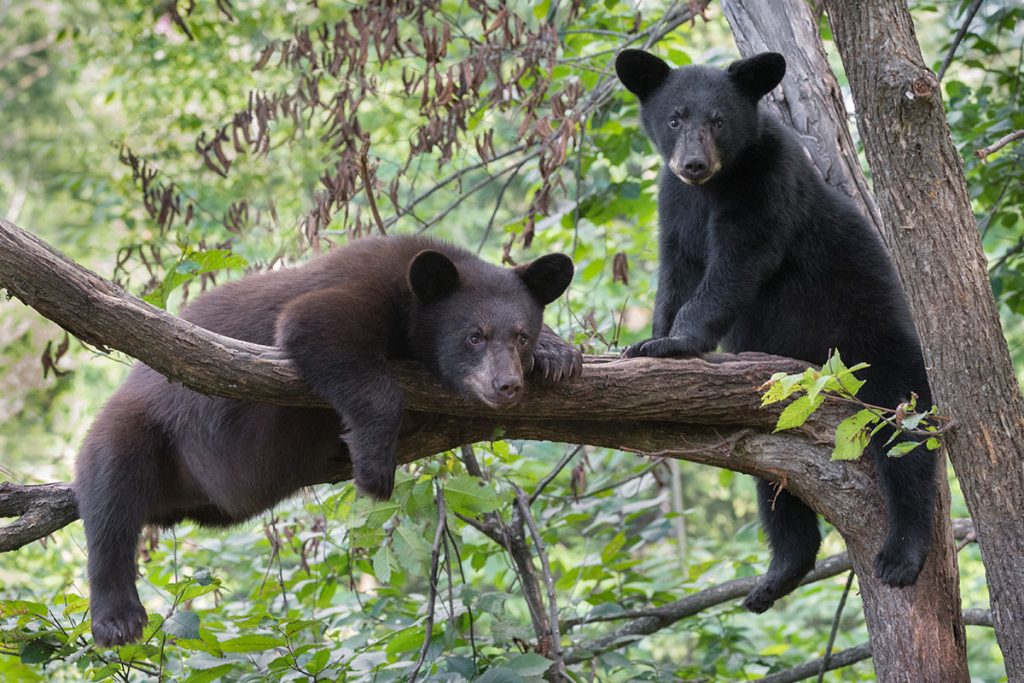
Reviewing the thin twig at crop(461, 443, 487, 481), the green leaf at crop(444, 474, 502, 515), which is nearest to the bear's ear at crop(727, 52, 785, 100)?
the thin twig at crop(461, 443, 487, 481)

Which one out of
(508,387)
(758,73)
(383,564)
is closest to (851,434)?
(508,387)

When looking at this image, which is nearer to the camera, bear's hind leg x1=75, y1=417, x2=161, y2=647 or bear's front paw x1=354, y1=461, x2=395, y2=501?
bear's front paw x1=354, y1=461, x2=395, y2=501

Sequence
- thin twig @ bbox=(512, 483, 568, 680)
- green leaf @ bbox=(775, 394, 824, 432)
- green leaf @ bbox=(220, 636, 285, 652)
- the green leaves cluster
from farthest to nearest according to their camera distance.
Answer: thin twig @ bbox=(512, 483, 568, 680) < green leaf @ bbox=(220, 636, 285, 652) < green leaf @ bbox=(775, 394, 824, 432) < the green leaves cluster

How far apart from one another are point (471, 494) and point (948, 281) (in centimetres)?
196

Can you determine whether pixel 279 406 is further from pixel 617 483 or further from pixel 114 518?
pixel 617 483

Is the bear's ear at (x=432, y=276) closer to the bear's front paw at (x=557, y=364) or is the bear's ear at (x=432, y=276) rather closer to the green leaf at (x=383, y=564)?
the bear's front paw at (x=557, y=364)

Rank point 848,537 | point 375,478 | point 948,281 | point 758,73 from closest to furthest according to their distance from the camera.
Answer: point 948,281
point 375,478
point 848,537
point 758,73

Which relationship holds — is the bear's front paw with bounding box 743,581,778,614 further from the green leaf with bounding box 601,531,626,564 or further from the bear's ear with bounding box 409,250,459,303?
the bear's ear with bounding box 409,250,459,303

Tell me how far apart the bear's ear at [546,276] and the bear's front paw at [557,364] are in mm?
471

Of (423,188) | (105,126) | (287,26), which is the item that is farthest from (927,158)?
(105,126)

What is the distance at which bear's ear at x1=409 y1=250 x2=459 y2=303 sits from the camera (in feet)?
12.9

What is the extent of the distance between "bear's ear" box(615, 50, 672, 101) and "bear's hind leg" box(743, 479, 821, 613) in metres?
2.08

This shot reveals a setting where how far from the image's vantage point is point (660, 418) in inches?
164

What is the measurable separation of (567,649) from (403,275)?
2210 mm
